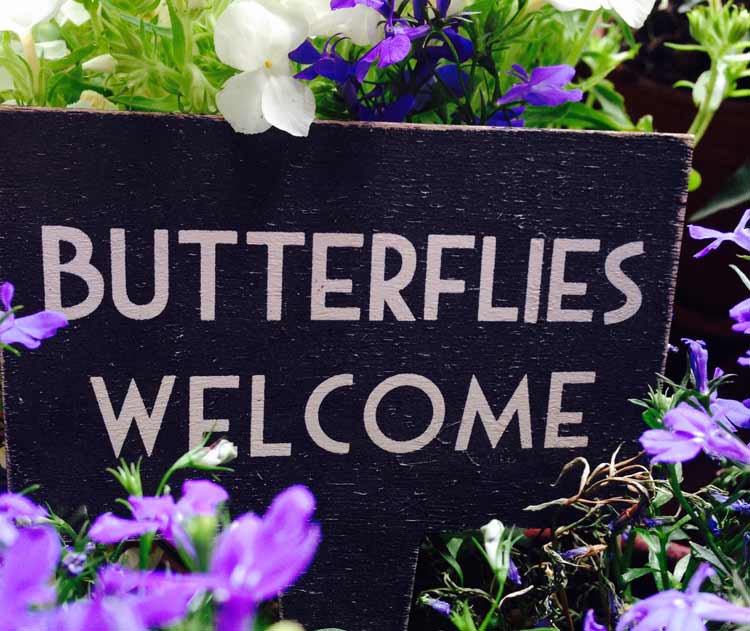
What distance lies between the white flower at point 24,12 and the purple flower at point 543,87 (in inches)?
10.7

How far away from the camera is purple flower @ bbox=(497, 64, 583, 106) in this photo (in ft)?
1.71

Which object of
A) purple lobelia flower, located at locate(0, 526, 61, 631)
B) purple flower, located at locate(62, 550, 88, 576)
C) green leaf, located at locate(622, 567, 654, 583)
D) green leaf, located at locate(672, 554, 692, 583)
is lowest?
green leaf, located at locate(672, 554, 692, 583)

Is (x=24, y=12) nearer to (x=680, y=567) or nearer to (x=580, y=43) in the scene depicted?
(x=580, y=43)

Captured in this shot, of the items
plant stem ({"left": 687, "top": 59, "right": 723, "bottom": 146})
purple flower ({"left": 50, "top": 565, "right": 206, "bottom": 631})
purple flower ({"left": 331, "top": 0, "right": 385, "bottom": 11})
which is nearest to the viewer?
purple flower ({"left": 50, "top": 565, "right": 206, "bottom": 631})

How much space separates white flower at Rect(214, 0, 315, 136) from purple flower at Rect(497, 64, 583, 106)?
133 millimetres

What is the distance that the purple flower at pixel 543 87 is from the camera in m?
0.52

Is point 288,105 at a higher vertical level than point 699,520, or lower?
higher

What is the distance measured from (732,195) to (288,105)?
549 millimetres

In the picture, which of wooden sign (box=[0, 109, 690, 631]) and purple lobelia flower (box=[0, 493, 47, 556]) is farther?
wooden sign (box=[0, 109, 690, 631])

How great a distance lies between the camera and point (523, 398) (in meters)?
0.57

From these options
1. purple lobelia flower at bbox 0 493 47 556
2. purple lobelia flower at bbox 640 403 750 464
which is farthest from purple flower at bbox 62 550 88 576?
purple lobelia flower at bbox 640 403 750 464

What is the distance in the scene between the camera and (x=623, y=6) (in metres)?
0.50

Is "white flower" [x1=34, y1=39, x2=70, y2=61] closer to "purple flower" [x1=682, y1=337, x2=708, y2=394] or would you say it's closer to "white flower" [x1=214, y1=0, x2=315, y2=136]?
"white flower" [x1=214, y1=0, x2=315, y2=136]

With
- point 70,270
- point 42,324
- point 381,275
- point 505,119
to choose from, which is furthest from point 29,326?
point 505,119
